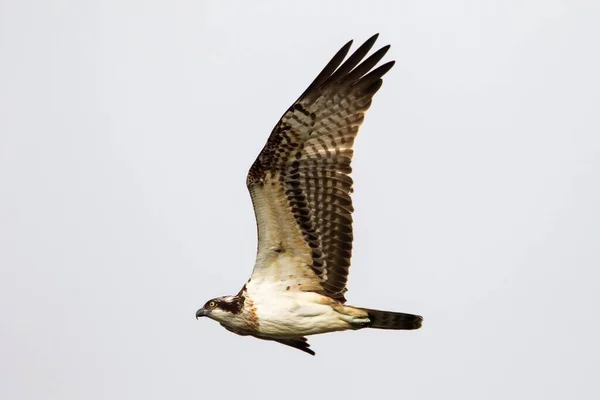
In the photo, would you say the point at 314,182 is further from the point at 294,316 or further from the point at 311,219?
the point at 294,316

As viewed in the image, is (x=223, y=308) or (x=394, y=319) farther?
(x=223, y=308)

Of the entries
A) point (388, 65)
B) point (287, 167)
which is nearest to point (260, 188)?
point (287, 167)

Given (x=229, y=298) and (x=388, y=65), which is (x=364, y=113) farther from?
(x=229, y=298)

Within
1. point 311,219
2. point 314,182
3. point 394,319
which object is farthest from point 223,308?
point 394,319

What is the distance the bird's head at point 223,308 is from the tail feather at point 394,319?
155 cm

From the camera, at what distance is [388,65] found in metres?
25.2

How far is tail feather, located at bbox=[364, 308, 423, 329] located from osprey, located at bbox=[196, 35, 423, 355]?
12mm

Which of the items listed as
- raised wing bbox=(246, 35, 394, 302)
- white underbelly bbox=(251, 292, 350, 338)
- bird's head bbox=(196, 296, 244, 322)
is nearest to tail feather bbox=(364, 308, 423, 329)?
white underbelly bbox=(251, 292, 350, 338)

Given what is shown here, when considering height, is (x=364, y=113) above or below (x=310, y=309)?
above

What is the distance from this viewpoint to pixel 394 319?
25281 mm

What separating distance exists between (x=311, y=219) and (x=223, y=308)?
152 cm

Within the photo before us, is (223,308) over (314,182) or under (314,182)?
under

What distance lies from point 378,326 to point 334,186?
1.78 metres

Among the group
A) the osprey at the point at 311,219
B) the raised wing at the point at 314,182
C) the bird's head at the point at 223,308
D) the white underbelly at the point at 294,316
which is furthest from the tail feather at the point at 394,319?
the bird's head at the point at 223,308
